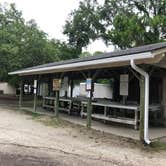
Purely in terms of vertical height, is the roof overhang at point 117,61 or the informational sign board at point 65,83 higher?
the roof overhang at point 117,61

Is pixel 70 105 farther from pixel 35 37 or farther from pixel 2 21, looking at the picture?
pixel 2 21

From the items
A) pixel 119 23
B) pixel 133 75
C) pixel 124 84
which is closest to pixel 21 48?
pixel 124 84

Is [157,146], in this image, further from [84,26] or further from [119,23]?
[84,26]

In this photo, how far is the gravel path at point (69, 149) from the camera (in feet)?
17.5

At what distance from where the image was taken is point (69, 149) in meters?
6.29

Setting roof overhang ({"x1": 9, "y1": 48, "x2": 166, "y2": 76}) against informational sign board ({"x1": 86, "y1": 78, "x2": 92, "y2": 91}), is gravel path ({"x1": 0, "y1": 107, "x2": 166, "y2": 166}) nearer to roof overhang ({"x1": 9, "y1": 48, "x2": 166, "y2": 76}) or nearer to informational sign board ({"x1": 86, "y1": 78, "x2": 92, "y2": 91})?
informational sign board ({"x1": 86, "y1": 78, "x2": 92, "y2": 91})

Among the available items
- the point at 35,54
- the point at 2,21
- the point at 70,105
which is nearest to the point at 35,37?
the point at 35,54

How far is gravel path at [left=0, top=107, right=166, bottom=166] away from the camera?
17.5ft

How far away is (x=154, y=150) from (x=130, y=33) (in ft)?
63.0

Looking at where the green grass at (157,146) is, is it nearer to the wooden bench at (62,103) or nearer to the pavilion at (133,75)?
the pavilion at (133,75)

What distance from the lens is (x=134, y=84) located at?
524 inches

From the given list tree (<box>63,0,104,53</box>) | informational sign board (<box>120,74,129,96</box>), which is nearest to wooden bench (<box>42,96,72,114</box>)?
informational sign board (<box>120,74,129,96</box>)

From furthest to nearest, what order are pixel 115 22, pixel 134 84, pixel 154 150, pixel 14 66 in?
pixel 115 22 < pixel 14 66 < pixel 134 84 < pixel 154 150

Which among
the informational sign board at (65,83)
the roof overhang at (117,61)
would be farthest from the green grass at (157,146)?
the informational sign board at (65,83)
